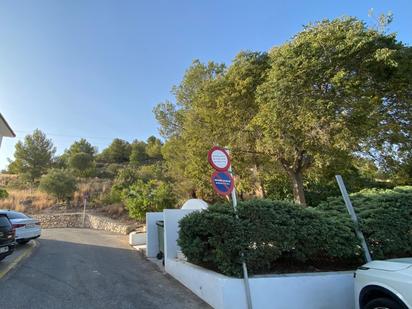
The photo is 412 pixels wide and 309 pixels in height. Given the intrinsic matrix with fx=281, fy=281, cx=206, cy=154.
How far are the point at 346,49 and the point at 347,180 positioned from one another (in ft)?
30.5

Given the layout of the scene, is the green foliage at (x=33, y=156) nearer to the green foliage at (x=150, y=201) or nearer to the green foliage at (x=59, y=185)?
the green foliage at (x=59, y=185)

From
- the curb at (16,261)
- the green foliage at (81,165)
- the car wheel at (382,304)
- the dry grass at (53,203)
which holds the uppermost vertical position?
the green foliage at (81,165)

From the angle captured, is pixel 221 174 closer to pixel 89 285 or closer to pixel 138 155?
pixel 89 285

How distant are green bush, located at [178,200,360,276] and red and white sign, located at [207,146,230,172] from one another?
77cm

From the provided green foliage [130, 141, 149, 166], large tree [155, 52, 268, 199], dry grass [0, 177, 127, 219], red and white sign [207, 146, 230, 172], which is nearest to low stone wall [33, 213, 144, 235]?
dry grass [0, 177, 127, 219]

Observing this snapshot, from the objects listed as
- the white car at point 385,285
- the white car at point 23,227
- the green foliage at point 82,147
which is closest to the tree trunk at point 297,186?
the white car at point 385,285

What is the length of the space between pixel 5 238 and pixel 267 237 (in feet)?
20.2

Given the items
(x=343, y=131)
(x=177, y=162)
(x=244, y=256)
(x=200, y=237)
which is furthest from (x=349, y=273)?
(x=177, y=162)

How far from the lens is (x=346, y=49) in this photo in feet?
30.8

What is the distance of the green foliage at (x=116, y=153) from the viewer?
157 feet

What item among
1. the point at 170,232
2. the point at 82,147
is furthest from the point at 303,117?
the point at 82,147

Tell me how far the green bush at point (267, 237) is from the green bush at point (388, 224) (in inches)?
16.0

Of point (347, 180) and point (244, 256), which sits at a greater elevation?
point (347, 180)

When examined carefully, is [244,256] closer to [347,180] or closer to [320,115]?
[320,115]
